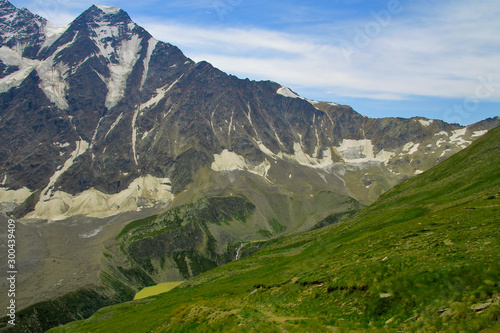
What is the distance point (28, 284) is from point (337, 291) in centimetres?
19907

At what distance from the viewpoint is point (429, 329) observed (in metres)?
23.2

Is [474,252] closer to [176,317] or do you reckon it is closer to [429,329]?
[429,329]

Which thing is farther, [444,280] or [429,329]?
[444,280]

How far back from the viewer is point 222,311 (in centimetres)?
3641

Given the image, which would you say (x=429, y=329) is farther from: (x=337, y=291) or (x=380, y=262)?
(x=380, y=262)

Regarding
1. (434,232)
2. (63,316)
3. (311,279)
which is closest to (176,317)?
(311,279)

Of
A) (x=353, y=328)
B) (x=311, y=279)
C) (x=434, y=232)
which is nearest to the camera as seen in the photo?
(x=353, y=328)

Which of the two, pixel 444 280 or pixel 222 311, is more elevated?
pixel 444 280

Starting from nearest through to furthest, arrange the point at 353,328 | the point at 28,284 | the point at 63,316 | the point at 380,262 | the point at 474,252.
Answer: the point at 353,328 → the point at 474,252 → the point at 380,262 → the point at 63,316 → the point at 28,284

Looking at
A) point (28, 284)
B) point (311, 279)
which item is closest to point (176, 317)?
point (311, 279)

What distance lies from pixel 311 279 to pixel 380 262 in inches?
338

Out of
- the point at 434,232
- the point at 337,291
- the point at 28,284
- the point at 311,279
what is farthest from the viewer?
the point at 28,284

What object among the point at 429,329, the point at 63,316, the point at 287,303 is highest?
the point at 429,329

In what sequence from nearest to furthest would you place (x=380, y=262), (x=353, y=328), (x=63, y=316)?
(x=353, y=328), (x=380, y=262), (x=63, y=316)
